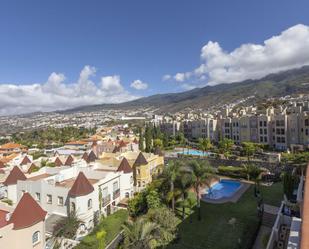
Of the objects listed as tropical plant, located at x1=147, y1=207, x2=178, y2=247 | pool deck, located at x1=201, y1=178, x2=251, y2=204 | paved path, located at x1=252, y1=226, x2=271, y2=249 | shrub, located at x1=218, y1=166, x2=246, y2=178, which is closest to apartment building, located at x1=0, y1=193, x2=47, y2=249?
tropical plant, located at x1=147, y1=207, x2=178, y2=247

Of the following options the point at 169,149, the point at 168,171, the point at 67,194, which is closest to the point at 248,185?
the point at 168,171

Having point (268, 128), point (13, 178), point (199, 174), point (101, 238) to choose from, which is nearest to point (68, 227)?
point (101, 238)

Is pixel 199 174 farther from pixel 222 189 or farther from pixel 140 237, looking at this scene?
pixel 222 189

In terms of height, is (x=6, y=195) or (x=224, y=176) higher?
(x=6, y=195)

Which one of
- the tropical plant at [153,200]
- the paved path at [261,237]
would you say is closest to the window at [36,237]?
the tropical plant at [153,200]

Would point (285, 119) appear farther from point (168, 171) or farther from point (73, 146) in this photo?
point (73, 146)

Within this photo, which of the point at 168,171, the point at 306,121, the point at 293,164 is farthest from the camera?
the point at 306,121
